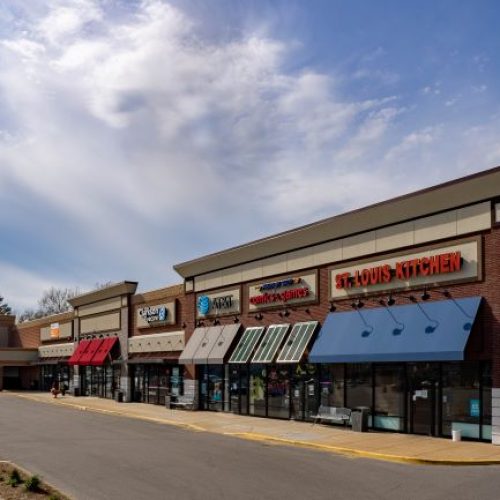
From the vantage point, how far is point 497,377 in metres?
20.2

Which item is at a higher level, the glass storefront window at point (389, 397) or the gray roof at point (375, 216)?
the gray roof at point (375, 216)

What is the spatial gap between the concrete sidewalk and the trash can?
431 mm

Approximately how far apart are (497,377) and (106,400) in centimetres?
3101

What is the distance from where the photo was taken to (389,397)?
2373cm

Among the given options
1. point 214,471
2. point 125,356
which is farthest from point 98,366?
point 214,471

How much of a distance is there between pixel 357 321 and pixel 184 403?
45.8 ft

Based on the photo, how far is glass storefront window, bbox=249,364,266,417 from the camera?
3027 centimetres

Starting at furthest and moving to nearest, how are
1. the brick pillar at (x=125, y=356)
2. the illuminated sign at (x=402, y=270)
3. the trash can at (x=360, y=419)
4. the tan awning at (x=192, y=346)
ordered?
the brick pillar at (x=125, y=356) → the tan awning at (x=192, y=346) → the trash can at (x=360, y=419) → the illuminated sign at (x=402, y=270)

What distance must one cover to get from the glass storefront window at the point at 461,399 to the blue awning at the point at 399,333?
3.69ft

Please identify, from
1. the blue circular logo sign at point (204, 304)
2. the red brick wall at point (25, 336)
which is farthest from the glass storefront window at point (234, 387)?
the red brick wall at point (25, 336)

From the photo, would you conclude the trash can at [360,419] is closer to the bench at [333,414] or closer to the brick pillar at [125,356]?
the bench at [333,414]

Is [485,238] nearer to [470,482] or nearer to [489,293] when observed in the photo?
[489,293]

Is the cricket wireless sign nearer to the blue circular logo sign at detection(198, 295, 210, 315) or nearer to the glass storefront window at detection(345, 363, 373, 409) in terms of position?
the glass storefront window at detection(345, 363, 373, 409)

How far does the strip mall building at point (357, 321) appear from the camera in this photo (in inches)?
827
